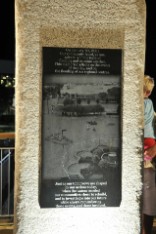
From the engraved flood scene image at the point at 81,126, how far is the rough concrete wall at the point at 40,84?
0.08 meters

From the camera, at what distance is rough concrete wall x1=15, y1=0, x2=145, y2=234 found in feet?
13.3

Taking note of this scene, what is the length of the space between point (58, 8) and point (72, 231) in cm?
224

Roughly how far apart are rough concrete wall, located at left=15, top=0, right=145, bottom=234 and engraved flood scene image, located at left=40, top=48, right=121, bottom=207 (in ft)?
0.26

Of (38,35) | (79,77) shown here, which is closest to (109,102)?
(79,77)

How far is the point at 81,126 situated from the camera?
4199 mm

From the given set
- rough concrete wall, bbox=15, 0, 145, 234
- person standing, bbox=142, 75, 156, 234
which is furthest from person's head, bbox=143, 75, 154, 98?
rough concrete wall, bbox=15, 0, 145, 234

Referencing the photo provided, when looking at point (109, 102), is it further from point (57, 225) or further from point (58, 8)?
point (57, 225)

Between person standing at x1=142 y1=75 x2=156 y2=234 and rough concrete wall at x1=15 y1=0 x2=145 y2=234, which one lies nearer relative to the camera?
rough concrete wall at x1=15 y1=0 x2=145 y2=234

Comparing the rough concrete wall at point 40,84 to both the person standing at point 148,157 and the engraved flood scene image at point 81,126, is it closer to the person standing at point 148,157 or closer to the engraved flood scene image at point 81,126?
the engraved flood scene image at point 81,126

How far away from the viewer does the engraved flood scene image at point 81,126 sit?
4.14 meters

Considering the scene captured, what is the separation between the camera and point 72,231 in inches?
166

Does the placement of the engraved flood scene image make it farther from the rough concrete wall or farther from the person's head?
the person's head

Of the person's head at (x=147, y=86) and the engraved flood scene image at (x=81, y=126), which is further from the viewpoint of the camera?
the person's head at (x=147, y=86)

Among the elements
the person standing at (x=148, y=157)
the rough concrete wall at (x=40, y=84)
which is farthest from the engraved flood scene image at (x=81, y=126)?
the person standing at (x=148, y=157)
